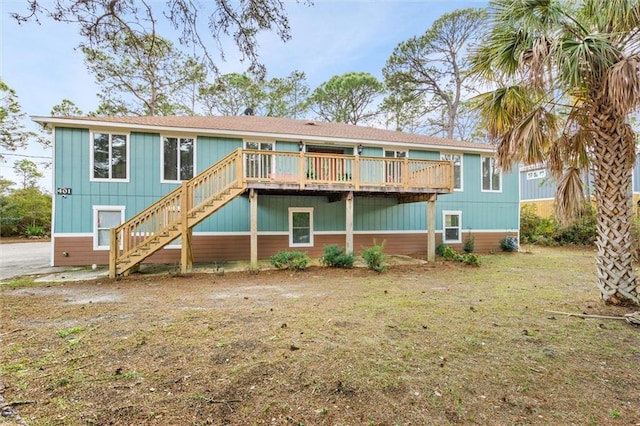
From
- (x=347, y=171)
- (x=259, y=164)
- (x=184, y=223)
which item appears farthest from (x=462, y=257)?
(x=184, y=223)

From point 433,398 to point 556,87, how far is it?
17.4 feet

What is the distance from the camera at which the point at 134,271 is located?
868 cm

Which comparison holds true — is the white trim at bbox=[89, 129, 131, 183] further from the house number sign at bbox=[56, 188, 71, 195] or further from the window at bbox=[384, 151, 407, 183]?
the window at bbox=[384, 151, 407, 183]

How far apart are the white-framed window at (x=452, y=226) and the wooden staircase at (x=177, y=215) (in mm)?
8898

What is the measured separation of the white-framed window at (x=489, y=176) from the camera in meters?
13.9

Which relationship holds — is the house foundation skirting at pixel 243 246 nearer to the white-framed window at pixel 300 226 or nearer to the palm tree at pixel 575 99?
the white-framed window at pixel 300 226

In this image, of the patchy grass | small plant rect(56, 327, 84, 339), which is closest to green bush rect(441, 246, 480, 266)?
the patchy grass

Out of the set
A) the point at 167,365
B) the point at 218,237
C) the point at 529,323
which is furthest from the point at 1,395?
the point at 218,237

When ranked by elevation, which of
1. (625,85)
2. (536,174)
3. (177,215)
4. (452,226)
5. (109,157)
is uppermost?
(536,174)

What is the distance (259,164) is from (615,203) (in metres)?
7.70

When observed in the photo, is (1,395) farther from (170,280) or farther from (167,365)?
(170,280)

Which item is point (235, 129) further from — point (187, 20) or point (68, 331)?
point (68, 331)

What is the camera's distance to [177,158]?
35.4 feet

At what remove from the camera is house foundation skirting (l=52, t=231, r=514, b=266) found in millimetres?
9820
